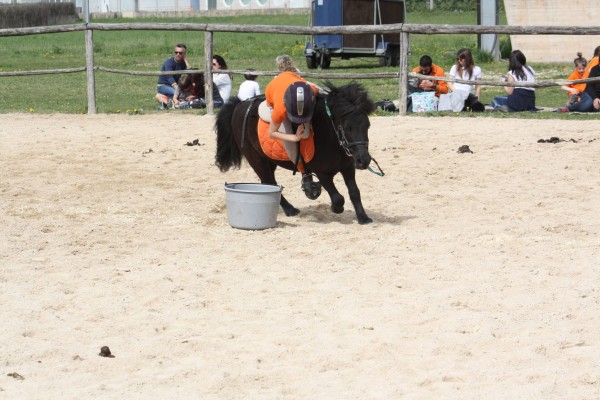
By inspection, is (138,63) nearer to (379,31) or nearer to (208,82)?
(208,82)

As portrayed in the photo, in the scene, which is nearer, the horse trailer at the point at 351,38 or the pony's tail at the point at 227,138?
the pony's tail at the point at 227,138

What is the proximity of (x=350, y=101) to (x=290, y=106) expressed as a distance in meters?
0.45

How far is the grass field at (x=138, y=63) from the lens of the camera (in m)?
17.2

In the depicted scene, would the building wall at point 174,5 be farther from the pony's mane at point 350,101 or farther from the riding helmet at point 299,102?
the riding helmet at point 299,102

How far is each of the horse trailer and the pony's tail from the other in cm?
1463

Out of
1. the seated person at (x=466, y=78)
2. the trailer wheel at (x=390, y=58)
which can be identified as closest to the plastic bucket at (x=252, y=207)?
the seated person at (x=466, y=78)

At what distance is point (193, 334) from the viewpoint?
5582mm

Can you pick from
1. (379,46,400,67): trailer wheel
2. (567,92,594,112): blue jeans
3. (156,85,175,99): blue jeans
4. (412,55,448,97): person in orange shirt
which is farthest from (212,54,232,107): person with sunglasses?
(379,46,400,67): trailer wheel

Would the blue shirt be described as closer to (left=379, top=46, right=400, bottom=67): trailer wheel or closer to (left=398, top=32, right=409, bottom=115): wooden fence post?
(left=398, top=32, right=409, bottom=115): wooden fence post

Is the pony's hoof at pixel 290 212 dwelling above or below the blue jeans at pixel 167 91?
below

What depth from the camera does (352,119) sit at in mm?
7965

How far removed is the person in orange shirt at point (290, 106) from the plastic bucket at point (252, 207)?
1.14ft

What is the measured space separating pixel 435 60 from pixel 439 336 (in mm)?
20588

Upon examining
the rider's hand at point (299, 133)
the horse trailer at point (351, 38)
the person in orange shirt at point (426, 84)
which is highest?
the horse trailer at point (351, 38)
